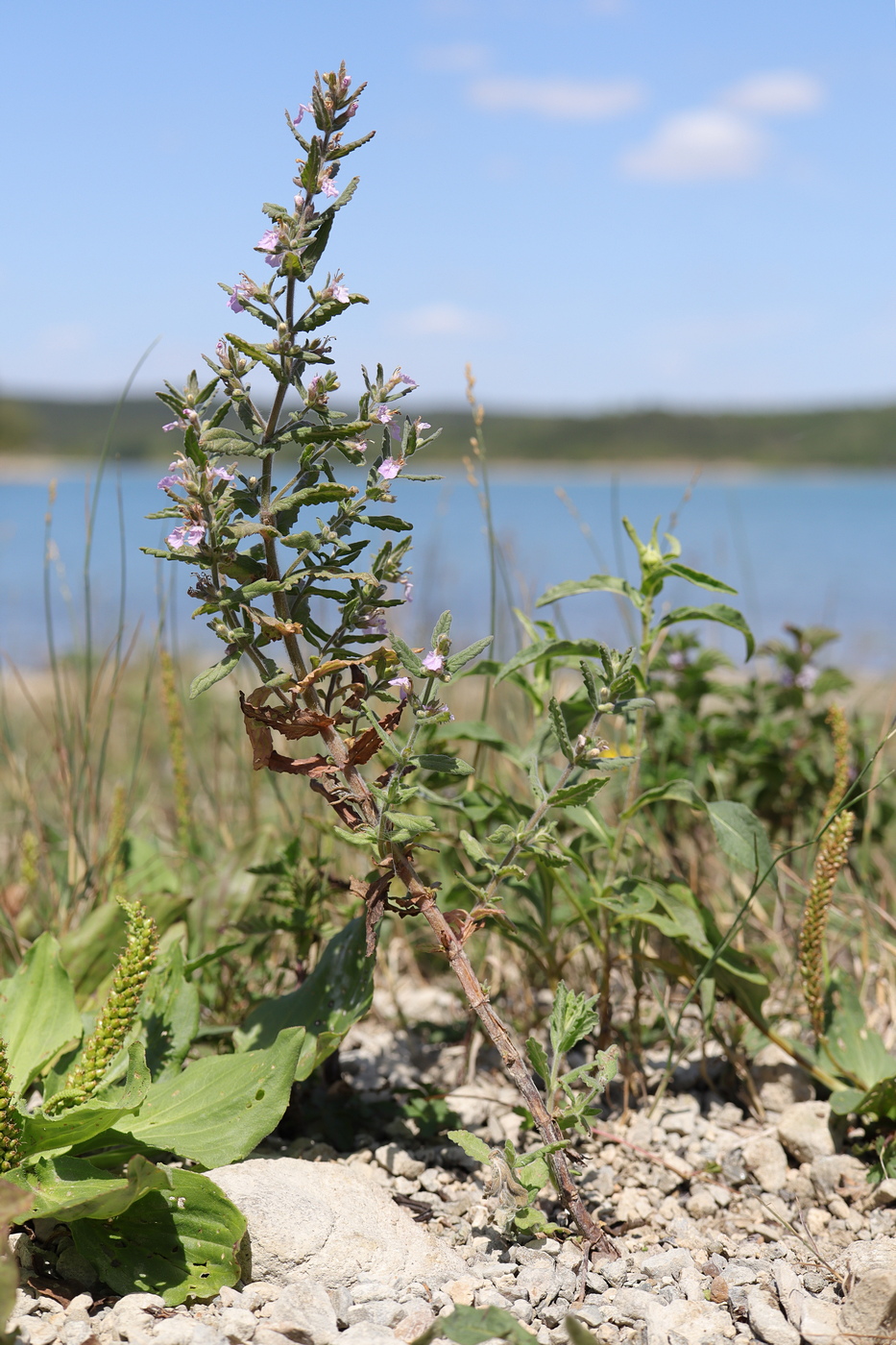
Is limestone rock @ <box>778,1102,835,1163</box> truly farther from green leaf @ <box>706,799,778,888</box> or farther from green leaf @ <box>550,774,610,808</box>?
green leaf @ <box>550,774,610,808</box>

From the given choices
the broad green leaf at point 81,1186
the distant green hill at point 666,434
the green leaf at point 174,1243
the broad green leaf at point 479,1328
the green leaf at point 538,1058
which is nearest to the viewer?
the broad green leaf at point 479,1328

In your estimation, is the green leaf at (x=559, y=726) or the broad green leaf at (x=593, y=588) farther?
the broad green leaf at (x=593, y=588)

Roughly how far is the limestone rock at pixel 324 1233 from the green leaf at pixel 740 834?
79 cm

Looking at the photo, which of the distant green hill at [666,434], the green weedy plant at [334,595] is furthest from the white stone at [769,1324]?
the distant green hill at [666,434]

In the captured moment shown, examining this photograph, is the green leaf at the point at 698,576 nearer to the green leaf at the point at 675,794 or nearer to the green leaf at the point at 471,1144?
the green leaf at the point at 675,794

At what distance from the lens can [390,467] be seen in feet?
5.13

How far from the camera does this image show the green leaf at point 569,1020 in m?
1.65

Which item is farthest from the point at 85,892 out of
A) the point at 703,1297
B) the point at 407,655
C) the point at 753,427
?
the point at 753,427

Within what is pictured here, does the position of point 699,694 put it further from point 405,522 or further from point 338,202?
point 338,202

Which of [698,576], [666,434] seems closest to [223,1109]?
[698,576]

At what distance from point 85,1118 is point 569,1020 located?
0.72 m

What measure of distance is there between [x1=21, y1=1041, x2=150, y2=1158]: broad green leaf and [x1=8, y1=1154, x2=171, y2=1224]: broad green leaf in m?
0.03

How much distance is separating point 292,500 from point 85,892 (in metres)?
1.31

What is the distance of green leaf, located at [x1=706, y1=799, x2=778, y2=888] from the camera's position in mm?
1857
